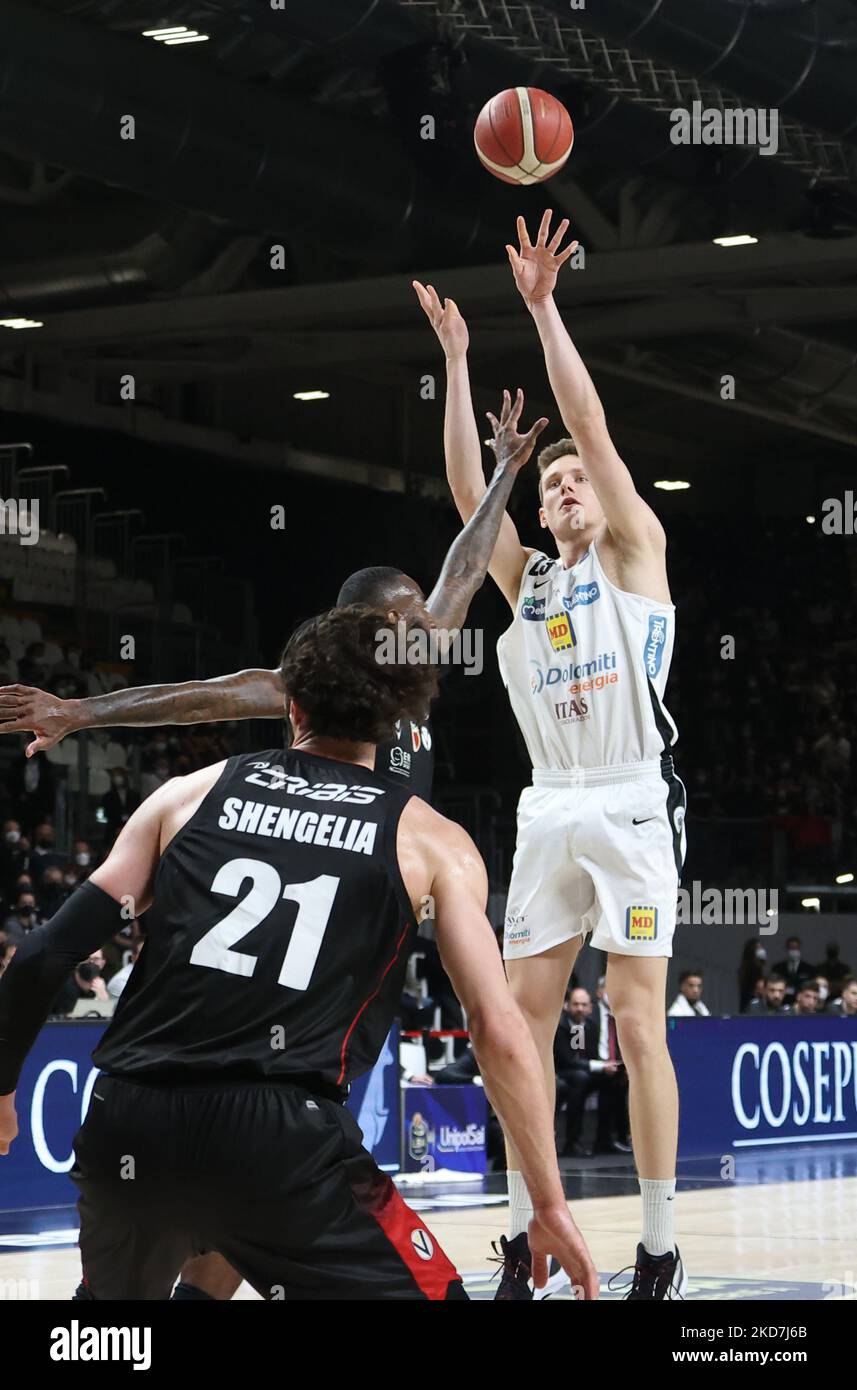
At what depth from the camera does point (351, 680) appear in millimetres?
3523

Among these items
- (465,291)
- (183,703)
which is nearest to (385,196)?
(465,291)

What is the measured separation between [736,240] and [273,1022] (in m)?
15.2

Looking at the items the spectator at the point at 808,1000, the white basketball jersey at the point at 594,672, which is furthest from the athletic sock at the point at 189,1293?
the spectator at the point at 808,1000

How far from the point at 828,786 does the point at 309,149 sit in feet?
50.2

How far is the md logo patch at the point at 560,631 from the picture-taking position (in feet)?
20.1

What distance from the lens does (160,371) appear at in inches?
894

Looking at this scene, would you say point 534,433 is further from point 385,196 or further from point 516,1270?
point 385,196

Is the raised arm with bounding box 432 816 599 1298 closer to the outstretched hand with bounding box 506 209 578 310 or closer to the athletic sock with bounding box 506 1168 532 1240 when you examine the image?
the athletic sock with bounding box 506 1168 532 1240

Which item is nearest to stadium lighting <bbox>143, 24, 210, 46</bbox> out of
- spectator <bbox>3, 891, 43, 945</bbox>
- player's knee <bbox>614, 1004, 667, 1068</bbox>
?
spectator <bbox>3, 891, 43, 945</bbox>

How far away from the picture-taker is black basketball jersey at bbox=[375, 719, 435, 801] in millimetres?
6176

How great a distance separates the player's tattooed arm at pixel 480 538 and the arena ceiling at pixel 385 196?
273 inches

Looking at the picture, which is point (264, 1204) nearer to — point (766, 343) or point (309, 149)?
point (309, 149)

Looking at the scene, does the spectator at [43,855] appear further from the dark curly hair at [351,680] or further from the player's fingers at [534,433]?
the dark curly hair at [351,680]
